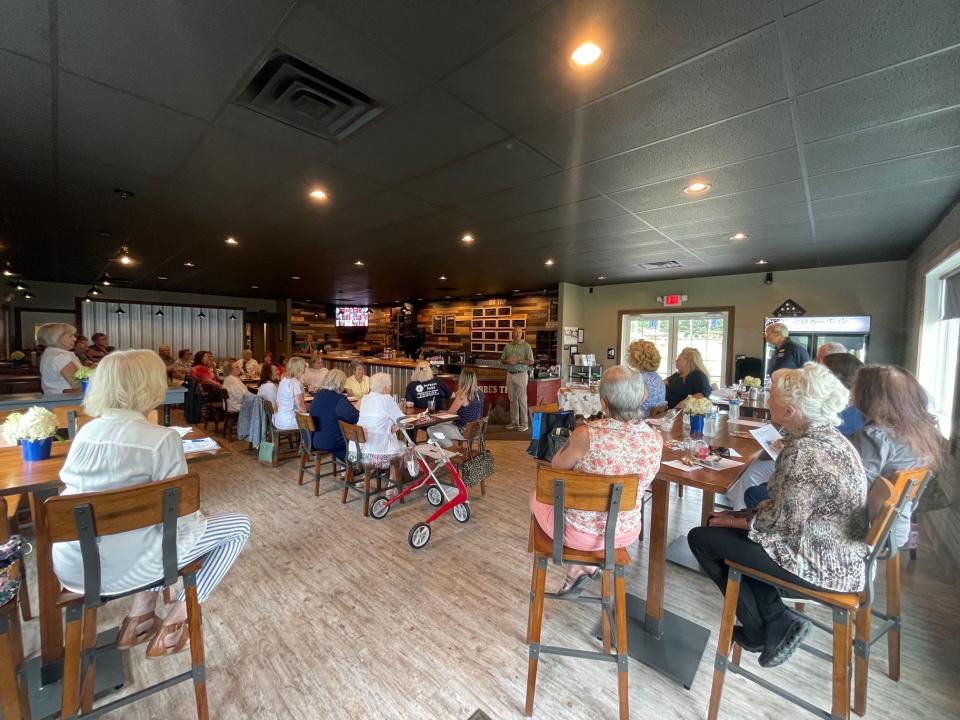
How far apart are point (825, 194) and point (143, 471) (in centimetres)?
493

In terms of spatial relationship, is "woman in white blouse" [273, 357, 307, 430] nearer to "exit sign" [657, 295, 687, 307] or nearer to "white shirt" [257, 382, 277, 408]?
"white shirt" [257, 382, 277, 408]

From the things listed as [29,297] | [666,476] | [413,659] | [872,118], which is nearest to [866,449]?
[666,476]

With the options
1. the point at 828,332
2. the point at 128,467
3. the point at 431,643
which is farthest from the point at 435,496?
the point at 828,332

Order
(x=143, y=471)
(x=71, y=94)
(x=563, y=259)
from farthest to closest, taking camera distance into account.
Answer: (x=563, y=259) → (x=71, y=94) → (x=143, y=471)

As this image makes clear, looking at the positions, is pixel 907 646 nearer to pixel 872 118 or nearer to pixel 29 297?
pixel 872 118

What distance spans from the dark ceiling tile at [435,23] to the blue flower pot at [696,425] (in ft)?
7.99

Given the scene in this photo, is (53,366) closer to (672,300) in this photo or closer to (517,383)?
(517,383)

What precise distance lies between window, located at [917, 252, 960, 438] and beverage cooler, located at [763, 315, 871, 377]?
1277mm

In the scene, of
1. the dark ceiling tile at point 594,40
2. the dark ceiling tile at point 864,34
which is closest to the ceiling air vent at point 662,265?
the dark ceiling tile at point 864,34

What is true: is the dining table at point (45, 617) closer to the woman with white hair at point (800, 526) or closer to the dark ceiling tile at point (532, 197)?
the woman with white hair at point (800, 526)

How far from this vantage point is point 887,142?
→ 7.89ft

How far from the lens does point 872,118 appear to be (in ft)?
7.05

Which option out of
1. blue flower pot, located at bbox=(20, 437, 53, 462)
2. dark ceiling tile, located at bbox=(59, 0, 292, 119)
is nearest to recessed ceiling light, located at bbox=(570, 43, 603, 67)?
dark ceiling tile, located at bbox=(59, 0, 292, 119)

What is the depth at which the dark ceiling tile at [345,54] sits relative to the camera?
1572 mm
